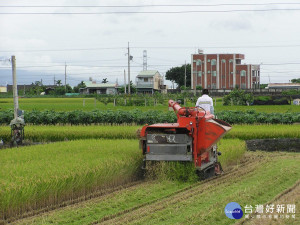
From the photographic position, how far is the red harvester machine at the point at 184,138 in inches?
386

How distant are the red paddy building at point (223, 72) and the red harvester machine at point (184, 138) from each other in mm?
70450

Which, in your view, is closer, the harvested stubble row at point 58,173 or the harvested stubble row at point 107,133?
the harvested stubble row at point 58,173

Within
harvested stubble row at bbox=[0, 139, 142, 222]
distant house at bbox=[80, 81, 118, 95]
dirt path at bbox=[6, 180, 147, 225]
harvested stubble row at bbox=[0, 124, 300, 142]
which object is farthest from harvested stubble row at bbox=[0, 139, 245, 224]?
distant house at bbox=[80, 81, 118, 95]

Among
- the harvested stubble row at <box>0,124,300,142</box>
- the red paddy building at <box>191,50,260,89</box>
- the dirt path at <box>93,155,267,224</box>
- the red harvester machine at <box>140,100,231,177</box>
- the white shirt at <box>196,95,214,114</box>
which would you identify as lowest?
the dirt path at <box>93,155,267,224</box>

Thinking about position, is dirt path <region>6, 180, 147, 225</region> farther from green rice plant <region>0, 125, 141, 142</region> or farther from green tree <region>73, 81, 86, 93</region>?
green tree <region>73, 81, 86, 93</region>

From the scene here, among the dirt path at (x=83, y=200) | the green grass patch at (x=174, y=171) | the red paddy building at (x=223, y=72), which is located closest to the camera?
the dirt path at (x=83, y=200)

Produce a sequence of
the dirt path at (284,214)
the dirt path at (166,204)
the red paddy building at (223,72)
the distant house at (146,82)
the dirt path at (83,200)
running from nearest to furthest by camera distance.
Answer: the dirt path at (284,214)
the dirt path at (166,204)
the dirt path at (83,200)
the red paddy building at (223,72)
the distant house at (146,82)

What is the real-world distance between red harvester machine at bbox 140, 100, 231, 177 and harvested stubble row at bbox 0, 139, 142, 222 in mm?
650

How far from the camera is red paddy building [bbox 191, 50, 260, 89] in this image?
8025 centimetres

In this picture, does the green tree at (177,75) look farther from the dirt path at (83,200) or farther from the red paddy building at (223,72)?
the dirt path at (83,200)

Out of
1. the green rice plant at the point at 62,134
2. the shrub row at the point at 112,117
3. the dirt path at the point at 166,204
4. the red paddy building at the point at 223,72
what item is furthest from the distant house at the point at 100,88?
the dirt path at the point at 166,204

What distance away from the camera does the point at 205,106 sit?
11.8 meters

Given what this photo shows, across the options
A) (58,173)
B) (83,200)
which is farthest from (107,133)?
(58,173)

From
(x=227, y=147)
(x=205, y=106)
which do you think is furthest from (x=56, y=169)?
(x=227, y=147)
